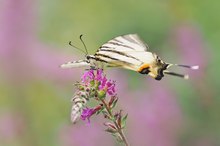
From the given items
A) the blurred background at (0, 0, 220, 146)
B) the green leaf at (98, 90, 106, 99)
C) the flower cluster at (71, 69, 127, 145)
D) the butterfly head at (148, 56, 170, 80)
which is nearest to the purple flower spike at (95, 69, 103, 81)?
the flower cluster at (71, 69, 127, 145)

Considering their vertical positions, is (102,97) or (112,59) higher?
(112,59)

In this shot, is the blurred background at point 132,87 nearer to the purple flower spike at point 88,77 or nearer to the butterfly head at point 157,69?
the purple flower spike at point 88,77

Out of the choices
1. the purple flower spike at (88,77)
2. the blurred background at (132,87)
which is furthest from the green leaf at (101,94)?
the blurred background at (132,87)

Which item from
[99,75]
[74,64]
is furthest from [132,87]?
[74,64]

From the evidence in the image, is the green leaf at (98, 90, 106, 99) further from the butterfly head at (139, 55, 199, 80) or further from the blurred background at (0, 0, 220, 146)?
the blurred background at (0, 0, 220, 146)

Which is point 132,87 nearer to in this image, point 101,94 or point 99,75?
point 99,75

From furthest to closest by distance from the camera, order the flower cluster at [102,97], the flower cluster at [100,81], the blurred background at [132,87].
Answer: the blurred background at [132,87], the flower cluster at [100,81], the flower cluster at [102,97]
